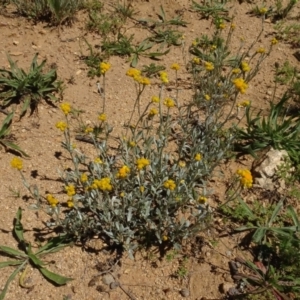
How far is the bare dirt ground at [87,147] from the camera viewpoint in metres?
2.78

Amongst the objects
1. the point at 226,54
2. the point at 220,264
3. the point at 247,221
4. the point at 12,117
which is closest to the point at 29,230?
the point at 12,117

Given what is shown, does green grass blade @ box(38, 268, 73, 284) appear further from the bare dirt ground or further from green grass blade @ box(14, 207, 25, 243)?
green grass blade @ box(14, 207, 25, 243)

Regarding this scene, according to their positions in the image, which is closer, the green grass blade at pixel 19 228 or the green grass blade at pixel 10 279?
the green grass blade at pixel 10 279

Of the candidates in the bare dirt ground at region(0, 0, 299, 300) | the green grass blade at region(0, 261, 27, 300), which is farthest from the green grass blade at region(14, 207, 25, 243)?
the green grass blade at region(0, 261, 27, 300)

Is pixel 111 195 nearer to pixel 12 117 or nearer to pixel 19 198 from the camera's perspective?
pixel 19 198

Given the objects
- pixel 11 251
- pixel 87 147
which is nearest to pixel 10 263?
pixel 11 251

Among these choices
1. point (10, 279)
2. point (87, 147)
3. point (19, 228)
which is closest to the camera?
point (10, 279)

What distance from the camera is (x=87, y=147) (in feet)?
11.5

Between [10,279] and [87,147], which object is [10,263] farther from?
[87,147]

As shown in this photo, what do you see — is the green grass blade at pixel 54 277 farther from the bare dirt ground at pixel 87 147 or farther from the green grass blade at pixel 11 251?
the green grass blade at pixel 11 251

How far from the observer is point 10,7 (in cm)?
465

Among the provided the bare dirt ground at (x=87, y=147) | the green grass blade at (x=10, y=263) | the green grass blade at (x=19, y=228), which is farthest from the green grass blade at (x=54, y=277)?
the green grass blade at (x=19, y=228)

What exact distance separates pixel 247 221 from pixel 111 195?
105 centimetres

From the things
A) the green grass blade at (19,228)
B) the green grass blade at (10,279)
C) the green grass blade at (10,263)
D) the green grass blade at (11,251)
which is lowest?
the green grass blade at (10,279)
